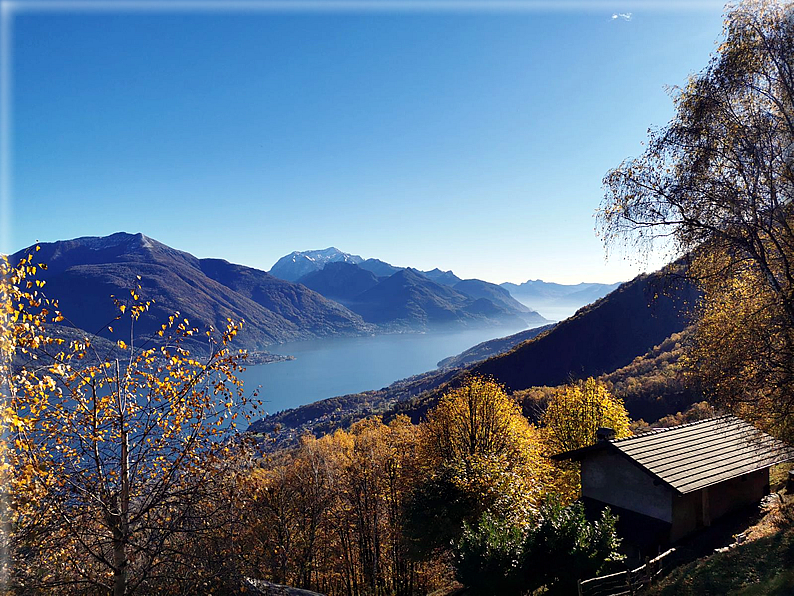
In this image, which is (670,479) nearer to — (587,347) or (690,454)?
(690,454)

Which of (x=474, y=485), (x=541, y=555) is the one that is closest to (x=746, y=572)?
(x=541, y=555)

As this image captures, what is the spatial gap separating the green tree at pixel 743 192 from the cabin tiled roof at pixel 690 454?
715 cm

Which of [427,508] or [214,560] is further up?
[214,560]

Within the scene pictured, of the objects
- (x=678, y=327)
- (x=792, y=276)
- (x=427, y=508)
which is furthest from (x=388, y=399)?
(x=792, y=276)

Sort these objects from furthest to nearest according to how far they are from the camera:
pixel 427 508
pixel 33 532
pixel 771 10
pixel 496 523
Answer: pixel 427 508
pixel 496 523
pixel 771 10
pixel 33 532

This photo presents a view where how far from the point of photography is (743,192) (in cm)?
836

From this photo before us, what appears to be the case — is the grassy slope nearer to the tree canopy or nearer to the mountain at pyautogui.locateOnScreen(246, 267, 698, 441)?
the tree canopy

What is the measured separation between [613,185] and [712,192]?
1754 mm

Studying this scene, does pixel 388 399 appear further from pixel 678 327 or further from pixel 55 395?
pixel 55 395

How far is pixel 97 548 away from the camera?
648 centimetres

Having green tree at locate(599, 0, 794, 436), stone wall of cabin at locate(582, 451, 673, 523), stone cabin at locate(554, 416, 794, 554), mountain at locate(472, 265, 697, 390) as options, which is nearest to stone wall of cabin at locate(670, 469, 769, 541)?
stone cabin at locate(554, 416, 794, 554)

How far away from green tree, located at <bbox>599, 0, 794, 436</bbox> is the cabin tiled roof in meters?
7.15

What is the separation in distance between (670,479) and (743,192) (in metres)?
11.2

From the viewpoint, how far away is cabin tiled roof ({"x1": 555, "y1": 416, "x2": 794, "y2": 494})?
1555 centimetres
